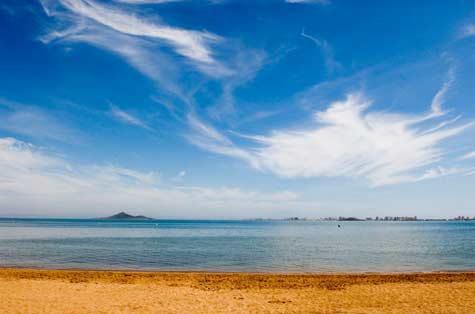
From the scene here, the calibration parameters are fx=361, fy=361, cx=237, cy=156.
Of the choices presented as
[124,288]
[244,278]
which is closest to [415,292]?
[244,278]

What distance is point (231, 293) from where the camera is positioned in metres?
18.3

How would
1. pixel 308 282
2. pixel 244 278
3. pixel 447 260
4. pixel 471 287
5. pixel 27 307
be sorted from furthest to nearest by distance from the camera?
pixel 447 260 → pixel 244 278 → pixel 308 282 → pixel 471 287 → pixel 27 307

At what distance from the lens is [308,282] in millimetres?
21906

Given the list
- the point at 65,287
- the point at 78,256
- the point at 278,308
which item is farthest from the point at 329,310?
the point at 78,256

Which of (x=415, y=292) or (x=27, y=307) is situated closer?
(x=27, y=307)

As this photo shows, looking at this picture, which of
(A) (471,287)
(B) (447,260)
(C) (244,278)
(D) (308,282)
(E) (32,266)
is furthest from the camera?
(B) (447,260)

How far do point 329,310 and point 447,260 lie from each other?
29069 millimetres

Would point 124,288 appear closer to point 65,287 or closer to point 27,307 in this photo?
point 65,287

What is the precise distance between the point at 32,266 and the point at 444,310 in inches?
1212

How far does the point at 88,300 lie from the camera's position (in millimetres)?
16156

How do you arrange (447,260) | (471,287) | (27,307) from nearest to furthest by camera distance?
(27,307) → (471,287) → (447,260)

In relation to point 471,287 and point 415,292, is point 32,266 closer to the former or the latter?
point 415,292

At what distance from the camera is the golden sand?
1491 centimetres

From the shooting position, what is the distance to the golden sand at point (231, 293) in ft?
48.9
